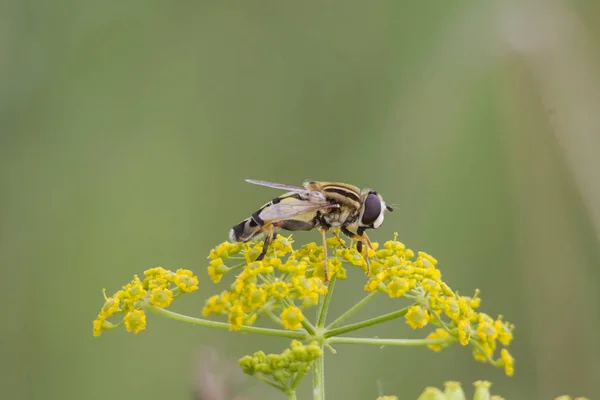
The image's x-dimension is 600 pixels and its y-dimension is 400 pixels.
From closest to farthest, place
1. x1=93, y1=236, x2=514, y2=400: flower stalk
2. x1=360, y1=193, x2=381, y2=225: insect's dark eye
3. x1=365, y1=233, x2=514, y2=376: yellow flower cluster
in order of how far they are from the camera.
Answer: x1=93, y1=236, x2=514, y2=400: flower stalk, x1=365, y1=233, x2=514, y2=376: yellow flower cluster, x1=360, y1=193, x2=381, y2=225: insect's dark eye

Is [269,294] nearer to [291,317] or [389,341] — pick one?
[291,317]

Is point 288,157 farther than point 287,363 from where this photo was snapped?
Yes

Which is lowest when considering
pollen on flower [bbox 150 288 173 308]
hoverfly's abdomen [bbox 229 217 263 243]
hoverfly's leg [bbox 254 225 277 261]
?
pollen on flower [bbox 150 288 173 308]

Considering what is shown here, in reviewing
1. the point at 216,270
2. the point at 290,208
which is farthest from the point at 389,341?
the point at 290,208

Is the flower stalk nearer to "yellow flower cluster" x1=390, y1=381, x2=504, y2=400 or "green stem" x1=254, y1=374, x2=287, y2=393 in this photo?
"green stem" x1=254, y1=374, x2=287, y2=393

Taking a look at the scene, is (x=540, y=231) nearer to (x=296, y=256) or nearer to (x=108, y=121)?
(x=296, y=256)

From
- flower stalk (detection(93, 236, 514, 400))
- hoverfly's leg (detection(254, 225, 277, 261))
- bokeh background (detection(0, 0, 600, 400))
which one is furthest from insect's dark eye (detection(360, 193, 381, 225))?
bokeh background (detection(0, 0, 600, 400))
